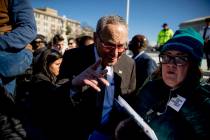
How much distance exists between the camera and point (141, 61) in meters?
4.24

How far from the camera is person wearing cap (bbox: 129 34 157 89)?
3.61 meters

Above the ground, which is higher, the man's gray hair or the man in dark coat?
the man's gray hair

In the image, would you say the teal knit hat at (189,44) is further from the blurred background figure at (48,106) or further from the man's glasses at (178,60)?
the blurred background figure at (48,106)

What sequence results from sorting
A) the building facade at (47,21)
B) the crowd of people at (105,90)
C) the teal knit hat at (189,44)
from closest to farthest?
the crowd of people at (105,90), the teal knit hat at (189,44), the building facade at (47,21)

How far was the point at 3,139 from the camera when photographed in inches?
70.0

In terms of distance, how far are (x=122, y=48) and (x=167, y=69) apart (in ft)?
1.59

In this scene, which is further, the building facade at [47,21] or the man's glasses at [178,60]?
the building facade at [47,21]

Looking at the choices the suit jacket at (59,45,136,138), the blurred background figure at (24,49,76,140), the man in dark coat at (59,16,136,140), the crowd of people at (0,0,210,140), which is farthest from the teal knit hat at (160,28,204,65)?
the blurred background figure at (24,49,76,140)

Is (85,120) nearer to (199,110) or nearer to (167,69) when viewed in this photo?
(167,69)

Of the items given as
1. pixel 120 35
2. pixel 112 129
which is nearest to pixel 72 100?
pixel 112 129

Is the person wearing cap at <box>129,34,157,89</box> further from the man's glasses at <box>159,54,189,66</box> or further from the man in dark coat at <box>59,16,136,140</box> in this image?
the man's glasses at <box>159,54,189,66</box>

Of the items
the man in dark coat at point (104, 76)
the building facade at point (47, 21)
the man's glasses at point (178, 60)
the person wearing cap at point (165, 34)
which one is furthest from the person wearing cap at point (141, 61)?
the building facade at point (47, 21)

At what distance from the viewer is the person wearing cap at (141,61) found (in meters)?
3.61

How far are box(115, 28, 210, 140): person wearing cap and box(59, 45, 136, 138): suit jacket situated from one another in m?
0.28
